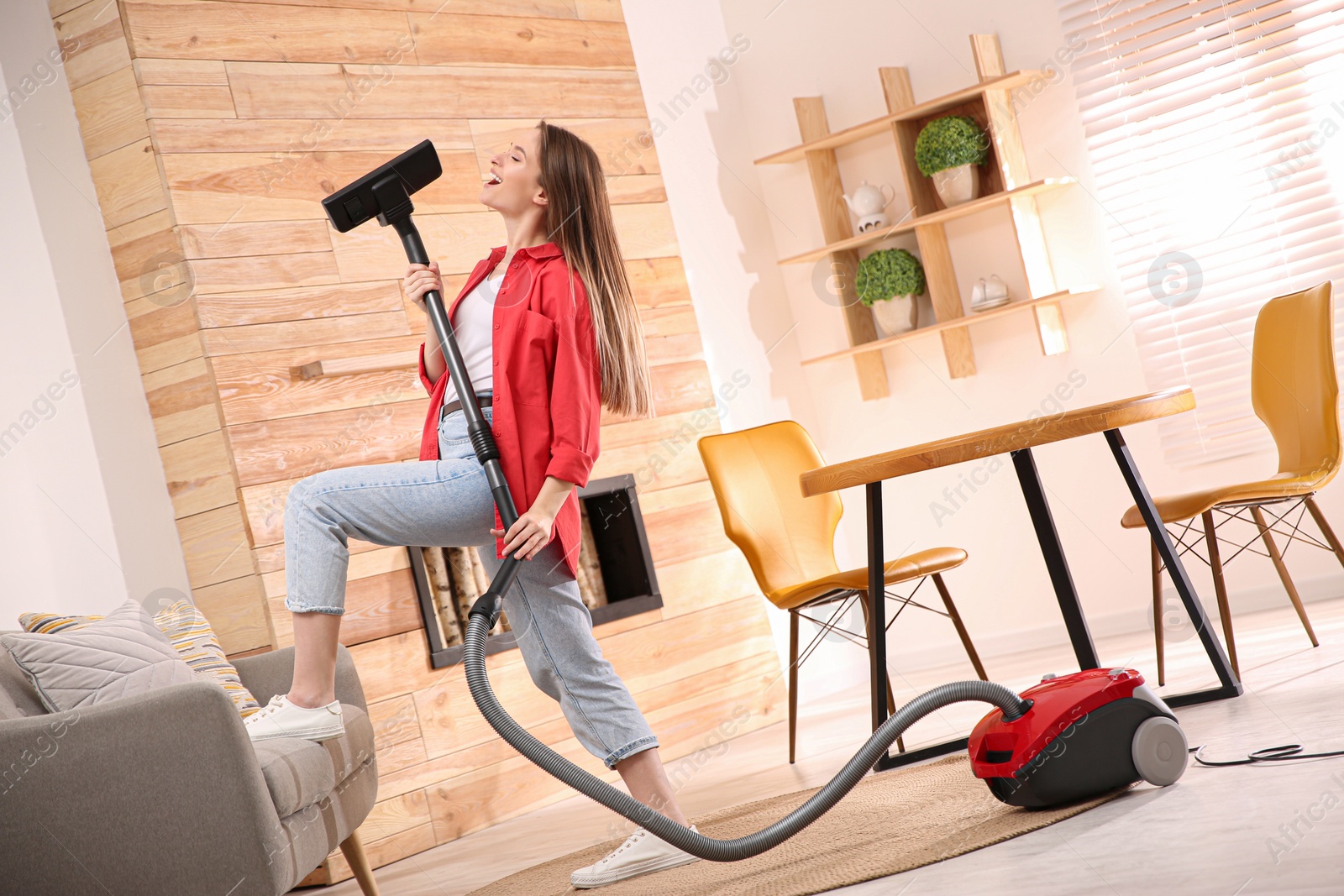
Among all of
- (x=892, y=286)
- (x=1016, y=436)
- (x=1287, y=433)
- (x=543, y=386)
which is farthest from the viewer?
(x=892, y=286)

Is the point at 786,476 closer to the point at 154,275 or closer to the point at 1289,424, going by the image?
the point at 1289,424

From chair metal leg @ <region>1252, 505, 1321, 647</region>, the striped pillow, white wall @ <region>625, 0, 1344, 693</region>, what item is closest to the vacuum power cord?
chair metal leg @ <region>1252, 505, 1321, 647</region>

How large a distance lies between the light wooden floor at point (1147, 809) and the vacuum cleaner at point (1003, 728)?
2.4 inches

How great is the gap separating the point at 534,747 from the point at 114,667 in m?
0.96

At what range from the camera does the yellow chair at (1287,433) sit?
297 centimetres

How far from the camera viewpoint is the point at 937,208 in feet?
15.2

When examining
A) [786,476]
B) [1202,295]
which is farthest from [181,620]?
[1202,295]

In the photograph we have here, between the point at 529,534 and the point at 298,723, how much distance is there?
460mm

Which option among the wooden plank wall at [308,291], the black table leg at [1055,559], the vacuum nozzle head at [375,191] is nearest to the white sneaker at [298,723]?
the vacuum nozzle head at [375,191]

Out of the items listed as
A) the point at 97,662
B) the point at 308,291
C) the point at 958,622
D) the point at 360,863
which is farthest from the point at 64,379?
the point at 958,622

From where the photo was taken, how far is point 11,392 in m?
3.11

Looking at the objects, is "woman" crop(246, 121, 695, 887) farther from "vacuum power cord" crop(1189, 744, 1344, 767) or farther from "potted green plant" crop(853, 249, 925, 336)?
"potted green plant" crop(853, 249, 925, 336)

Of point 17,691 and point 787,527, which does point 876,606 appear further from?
point 17,691

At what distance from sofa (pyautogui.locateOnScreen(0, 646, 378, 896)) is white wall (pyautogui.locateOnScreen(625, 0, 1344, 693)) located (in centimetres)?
286
